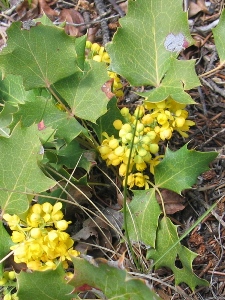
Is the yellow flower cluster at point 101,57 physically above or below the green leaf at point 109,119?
above

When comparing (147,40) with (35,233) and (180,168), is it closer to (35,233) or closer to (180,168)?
(180,168)

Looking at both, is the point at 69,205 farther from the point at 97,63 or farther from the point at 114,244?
the point at 97,63

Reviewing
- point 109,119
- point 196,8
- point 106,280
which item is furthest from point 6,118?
point 196,8

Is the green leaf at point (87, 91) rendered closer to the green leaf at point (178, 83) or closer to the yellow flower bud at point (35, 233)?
the green leaf at point (178, 83)

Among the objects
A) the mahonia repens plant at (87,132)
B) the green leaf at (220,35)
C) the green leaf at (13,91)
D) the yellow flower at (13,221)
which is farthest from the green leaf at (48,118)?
the green leaf at (220,35)

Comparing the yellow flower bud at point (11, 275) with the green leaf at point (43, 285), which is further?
the yellow flower bud at point (11, 275)

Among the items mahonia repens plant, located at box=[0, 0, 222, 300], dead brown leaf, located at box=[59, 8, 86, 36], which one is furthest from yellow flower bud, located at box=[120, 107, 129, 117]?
dead brown leaf, located at box=[59, 8, 86, 36]

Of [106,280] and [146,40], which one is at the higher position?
[146,40]
